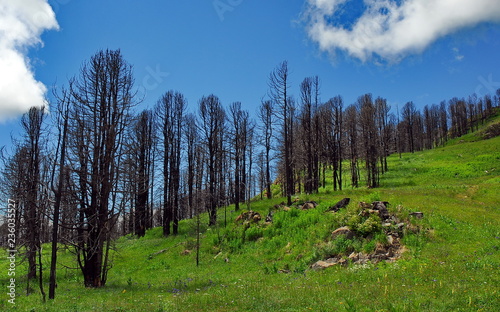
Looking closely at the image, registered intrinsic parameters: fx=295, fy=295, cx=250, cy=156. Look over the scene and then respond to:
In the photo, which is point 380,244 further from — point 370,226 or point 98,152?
point 98,152

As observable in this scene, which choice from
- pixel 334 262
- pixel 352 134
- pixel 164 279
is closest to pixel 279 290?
pixel 334 262

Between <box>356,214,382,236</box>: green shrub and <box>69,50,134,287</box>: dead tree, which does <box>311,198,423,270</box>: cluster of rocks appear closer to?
<box>356,214,382,236</box>: green shrub

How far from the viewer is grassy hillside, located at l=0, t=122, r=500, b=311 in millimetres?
7617

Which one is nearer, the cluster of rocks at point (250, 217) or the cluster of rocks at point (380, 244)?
the cluster of rocks at point (380, 244)

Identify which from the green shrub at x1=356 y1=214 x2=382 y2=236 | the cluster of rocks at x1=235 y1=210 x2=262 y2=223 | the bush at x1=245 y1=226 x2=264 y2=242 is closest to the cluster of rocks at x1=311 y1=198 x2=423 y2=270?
the green shrub at x1=356 y1=214 x2=382 y2=236

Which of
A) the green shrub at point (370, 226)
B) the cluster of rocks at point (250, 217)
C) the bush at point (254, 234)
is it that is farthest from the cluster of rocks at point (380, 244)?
the cluster of rocks at point (250, 217)

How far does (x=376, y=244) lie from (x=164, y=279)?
10.9 meters

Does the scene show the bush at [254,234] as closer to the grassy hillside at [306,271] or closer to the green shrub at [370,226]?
the grassy hillside at [306,271]

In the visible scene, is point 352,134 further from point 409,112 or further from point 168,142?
point 409,112

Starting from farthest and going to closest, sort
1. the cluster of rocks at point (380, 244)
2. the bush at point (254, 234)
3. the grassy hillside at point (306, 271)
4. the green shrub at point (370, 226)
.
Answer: the bush at point (254, 234)
the green shrub at point (370, 226)
the cluster of rocks at point (380, 244)
the grassy hillside at point (306, 271)

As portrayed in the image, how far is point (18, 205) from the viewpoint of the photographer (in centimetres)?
1936

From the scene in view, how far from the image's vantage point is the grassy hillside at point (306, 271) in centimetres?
762

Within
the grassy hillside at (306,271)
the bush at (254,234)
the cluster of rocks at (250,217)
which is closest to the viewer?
the grassy hillside at (306,271)

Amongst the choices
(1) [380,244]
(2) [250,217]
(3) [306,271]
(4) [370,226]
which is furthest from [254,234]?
(1) [380,244]
